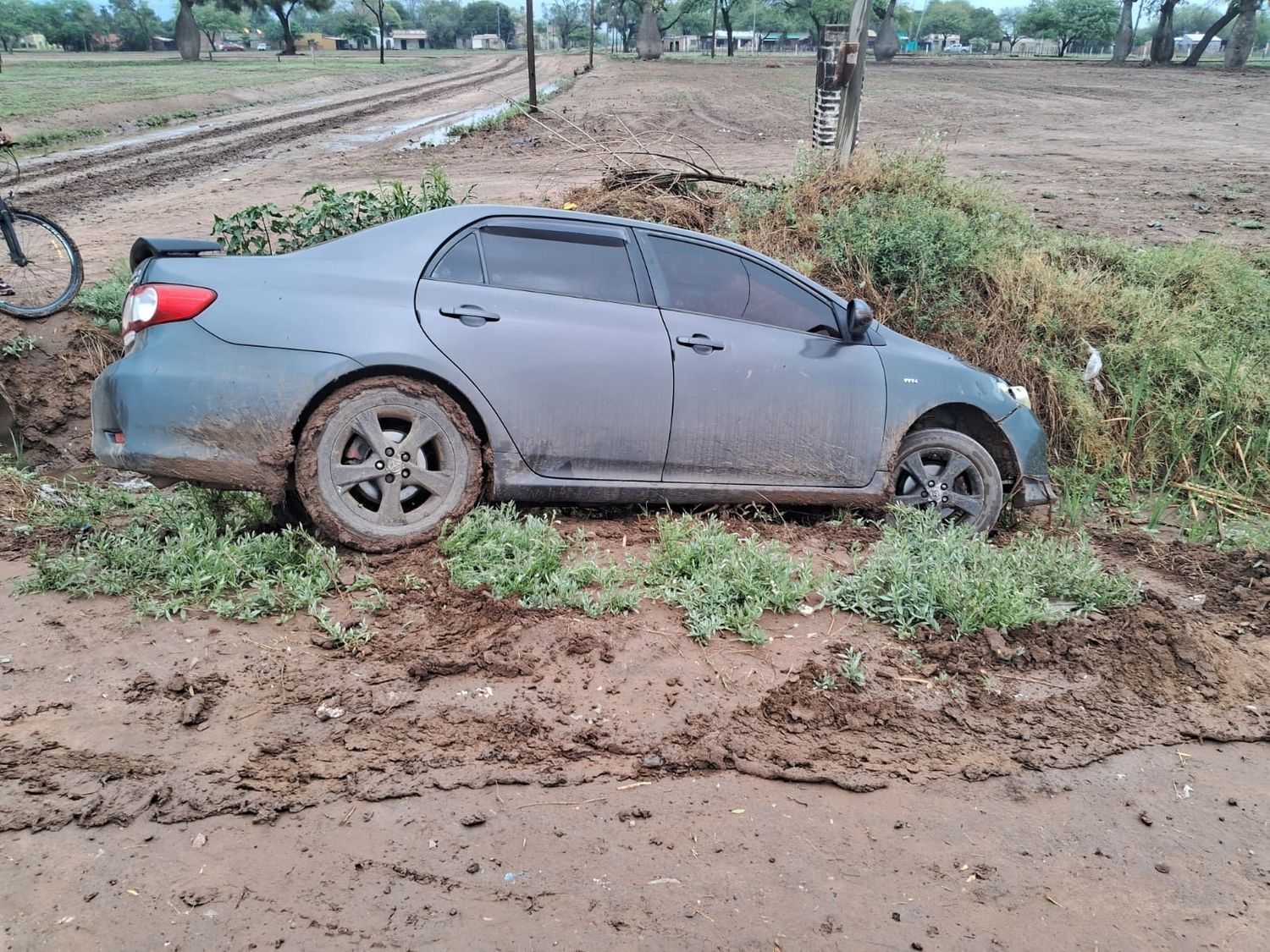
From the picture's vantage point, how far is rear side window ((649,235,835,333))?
17.2 ft

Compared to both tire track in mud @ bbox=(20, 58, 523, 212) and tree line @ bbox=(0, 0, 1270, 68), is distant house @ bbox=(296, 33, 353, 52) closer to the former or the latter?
tree line @ bbox=(0, 0, 1270, 68)

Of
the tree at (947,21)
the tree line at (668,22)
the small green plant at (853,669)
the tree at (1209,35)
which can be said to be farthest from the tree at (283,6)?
the tree at (947,21)

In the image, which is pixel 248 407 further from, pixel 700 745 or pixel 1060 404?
pixel 1060 404

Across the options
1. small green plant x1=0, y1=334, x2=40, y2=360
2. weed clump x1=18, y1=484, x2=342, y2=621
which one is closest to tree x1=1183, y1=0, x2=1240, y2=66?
small green plant x1=0, y1=334, x2=40, y2=360

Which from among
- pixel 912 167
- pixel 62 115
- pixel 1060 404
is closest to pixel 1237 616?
pixel 1060 404

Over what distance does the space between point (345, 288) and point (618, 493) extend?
171 centimetres

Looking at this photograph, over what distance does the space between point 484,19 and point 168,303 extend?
147332 millimetres

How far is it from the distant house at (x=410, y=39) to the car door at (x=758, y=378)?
141m

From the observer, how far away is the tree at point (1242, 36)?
148 feet

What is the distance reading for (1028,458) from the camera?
596 centimetres

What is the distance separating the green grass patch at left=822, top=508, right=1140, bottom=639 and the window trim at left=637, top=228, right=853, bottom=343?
4.14 ft

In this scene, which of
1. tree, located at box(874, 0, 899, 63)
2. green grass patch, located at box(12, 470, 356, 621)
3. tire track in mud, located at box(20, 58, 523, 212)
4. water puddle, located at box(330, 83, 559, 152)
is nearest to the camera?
green grass patch, located at box(12, 470, 356, 621)

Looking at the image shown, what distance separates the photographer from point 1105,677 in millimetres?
4285

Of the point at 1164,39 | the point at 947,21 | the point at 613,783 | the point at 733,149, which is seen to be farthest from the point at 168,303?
the point at 947,21
